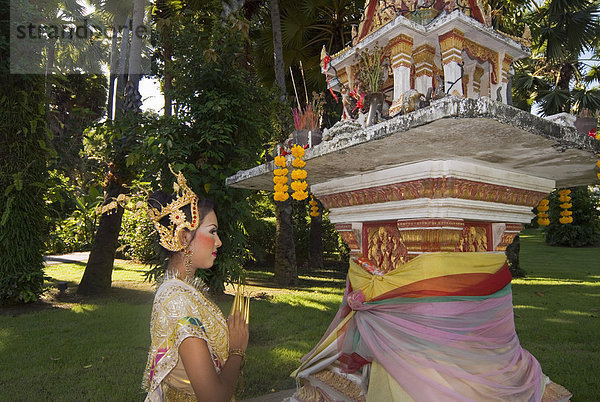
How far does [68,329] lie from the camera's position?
7996 mm

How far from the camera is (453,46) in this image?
4.00m

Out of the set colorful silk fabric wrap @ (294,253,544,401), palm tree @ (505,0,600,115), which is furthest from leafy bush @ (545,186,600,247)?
colorful silk fabric wrap @ (294,253,544,401)

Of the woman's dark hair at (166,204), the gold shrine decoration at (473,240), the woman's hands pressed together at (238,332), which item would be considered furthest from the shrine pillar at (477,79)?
the woman's hands pressed together at (238,332)

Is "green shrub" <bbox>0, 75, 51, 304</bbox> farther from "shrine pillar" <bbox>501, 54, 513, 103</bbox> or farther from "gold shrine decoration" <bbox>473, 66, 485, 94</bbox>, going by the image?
"shrine pillar" <bbox>501, 54, 513, 103</bbox>

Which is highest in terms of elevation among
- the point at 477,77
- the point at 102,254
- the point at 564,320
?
the point at 477,77

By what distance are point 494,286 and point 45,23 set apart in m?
11.1

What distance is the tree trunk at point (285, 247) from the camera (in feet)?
40.8

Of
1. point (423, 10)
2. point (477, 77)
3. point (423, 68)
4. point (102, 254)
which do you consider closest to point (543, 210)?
point (477, 77)

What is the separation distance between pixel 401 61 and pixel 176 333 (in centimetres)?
354

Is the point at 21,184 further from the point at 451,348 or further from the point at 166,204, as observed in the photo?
the point at 451,348

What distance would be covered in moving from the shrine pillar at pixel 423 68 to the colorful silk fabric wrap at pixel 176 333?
354cm

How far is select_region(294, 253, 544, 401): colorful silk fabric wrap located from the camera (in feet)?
10.8

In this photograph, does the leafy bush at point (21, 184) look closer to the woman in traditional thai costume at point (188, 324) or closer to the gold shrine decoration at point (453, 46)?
the woman in traditional thai costume at point (188, 324)

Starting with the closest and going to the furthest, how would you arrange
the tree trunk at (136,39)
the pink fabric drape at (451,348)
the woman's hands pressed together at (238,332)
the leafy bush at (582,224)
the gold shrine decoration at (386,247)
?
1. the woman's hands pressed together at (238,332)
2. the pink fabric drape at (451,348)
3. the gold shrine decoration at (386,247)
4. the tree trunk at (136,39)
5. the leafy bush at (582,224)
